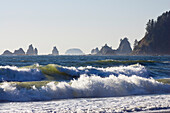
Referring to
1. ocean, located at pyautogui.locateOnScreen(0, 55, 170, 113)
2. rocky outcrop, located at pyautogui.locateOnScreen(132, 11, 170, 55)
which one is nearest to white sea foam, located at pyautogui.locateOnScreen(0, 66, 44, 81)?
ocean, located at pyautogui.locateOnScreen(0, 55, 170, 113)

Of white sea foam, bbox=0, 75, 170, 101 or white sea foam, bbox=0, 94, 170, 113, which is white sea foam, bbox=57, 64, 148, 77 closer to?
white sea foam, bbox=0, 75, 170, 101

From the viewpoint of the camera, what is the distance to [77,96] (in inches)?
599

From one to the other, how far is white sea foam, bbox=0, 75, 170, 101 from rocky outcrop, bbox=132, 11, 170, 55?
6998 inches

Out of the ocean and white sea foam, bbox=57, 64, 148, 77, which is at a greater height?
white sea foam, bbox=57, 64, 148, 77

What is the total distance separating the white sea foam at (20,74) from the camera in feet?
70.6

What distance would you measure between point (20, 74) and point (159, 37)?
176817 mm

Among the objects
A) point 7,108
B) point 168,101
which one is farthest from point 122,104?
point 7,108

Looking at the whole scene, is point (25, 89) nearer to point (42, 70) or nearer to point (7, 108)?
point (7, 108)

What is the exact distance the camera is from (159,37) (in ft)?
629

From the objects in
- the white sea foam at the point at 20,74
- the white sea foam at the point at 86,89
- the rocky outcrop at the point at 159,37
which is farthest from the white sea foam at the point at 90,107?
the rocky outcrop at the point at 159,37

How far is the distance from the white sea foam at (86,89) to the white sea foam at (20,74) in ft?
19.8

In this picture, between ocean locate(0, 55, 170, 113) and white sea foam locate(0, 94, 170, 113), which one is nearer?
white sea foam locate(0, 94, 170, 113)

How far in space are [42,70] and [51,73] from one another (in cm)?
69

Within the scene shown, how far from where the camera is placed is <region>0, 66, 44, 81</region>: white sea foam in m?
21.5
